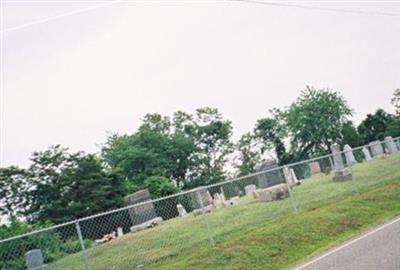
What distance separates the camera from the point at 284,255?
976cm

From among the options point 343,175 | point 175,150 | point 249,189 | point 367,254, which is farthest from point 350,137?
point 367,254

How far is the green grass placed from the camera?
10008mm

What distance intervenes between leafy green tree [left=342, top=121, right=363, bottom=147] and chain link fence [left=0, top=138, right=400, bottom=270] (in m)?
36.8

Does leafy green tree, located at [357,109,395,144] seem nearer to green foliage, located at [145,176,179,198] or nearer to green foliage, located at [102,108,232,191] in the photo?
green foliage, located at [102,108,232,191]

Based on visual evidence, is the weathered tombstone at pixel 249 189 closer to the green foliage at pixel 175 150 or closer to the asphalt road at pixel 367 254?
the asphalt road at pixel 367 254

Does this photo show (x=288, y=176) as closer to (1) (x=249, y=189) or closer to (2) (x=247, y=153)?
(1) (x=249, y=189)

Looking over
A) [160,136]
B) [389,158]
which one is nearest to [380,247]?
[389,158]

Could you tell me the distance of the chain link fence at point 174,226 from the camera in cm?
1204

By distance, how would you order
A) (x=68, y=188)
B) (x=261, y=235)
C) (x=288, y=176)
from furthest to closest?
(x=68, y=188) < (x=288, y=176) < (x=261, y=235)

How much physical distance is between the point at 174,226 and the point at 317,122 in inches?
2015

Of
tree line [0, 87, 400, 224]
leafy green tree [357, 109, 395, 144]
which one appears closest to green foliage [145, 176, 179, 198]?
tree line [0, 87, 400, 224]

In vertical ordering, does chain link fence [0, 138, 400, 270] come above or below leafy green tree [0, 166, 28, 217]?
below

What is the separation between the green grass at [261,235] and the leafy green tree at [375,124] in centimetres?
5561

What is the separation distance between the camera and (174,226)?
52.7 feet
